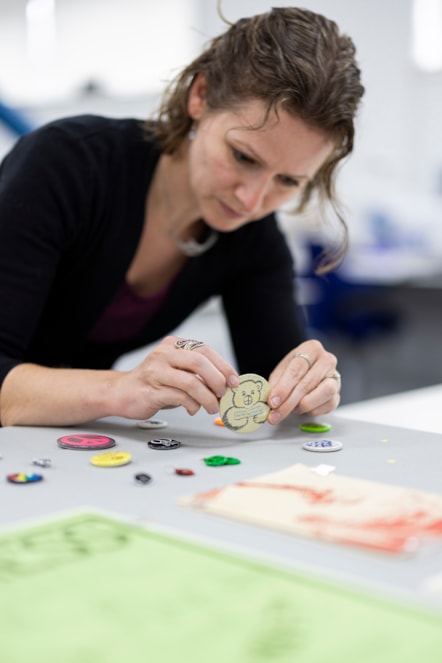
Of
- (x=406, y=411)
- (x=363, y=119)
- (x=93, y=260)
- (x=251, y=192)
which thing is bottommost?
(x=406, y=411)

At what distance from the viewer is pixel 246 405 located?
1.19 m

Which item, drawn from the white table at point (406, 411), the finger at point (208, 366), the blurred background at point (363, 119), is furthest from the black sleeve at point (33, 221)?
the blurred background at point (363, 119)

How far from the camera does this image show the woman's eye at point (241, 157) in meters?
1.40

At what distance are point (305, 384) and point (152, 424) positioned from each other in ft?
0.80

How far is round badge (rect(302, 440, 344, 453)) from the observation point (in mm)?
1121

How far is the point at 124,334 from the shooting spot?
183 centimetres

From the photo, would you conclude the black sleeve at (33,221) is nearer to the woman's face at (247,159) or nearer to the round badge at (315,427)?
the woman's face at (247,159)

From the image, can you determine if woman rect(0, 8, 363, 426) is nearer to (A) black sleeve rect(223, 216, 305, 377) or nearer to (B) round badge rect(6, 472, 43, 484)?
(A) black sleeve rect(223, 216, 305, 377)

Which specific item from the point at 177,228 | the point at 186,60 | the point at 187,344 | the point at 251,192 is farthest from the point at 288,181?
the point at 186,60

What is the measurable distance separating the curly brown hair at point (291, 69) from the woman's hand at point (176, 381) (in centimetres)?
45

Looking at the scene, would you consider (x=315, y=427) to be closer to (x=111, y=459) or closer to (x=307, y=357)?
(x=307, y=357)

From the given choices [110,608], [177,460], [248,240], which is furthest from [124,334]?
[110,608]

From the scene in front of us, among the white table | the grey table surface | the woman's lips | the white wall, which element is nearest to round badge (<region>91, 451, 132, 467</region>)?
the grey table surface

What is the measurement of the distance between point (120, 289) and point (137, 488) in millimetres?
804
